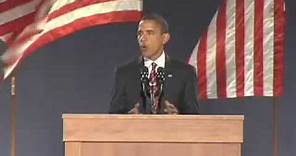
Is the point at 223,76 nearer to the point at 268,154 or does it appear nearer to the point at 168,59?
the point at 268,154

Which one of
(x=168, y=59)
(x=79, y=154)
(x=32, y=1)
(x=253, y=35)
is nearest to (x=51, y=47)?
(x=32, y=1)

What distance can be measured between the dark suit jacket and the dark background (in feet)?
5.19

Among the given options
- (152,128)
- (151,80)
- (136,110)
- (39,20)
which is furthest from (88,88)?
(152,128)

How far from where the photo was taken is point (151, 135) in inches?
86.0

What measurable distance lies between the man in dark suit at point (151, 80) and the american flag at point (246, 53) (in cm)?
115

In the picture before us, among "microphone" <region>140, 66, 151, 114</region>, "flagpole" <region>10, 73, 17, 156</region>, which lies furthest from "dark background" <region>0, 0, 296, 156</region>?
"microphone" <region>140, 66, 151, 114</region>

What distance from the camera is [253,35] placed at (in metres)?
3.99

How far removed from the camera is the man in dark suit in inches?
109

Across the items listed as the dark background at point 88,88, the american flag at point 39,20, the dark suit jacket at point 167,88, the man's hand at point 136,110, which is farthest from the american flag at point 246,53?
the man's hand at point 136,110

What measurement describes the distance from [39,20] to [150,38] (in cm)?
112

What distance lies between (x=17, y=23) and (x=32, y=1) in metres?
0.16

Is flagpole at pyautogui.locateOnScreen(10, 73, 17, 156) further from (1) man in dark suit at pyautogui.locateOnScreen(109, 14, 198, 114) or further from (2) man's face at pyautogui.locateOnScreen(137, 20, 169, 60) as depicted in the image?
(2) man's face at pyautogui.locateOnScreen(137, 20, 169, 60)

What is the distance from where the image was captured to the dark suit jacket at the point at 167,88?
280 centimetres

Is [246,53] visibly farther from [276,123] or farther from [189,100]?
[189,100]
